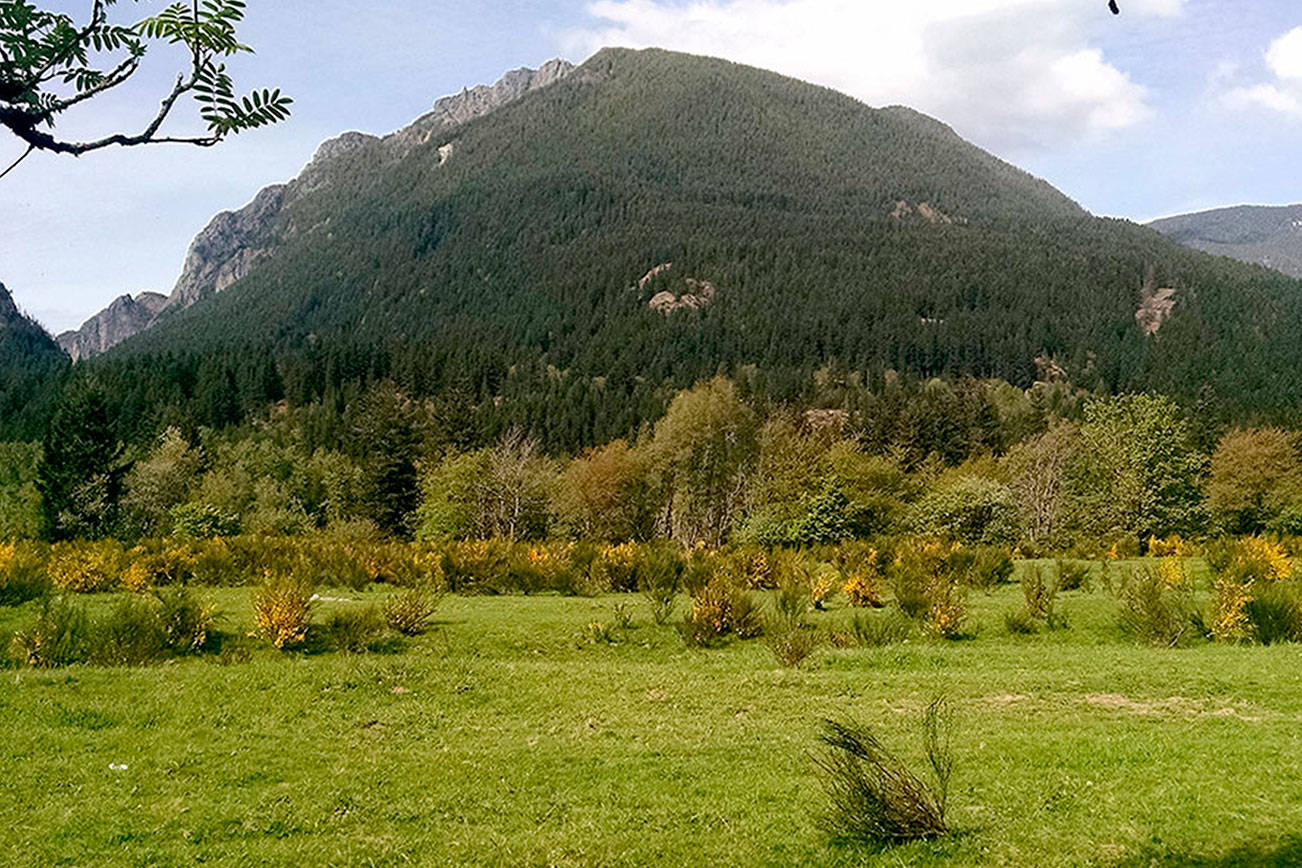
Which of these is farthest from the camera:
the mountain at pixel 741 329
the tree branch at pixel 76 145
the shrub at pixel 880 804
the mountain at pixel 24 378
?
the mountain at pixel 741 329

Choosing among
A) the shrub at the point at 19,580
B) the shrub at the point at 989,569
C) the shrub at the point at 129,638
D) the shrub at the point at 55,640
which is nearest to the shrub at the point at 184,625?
the shrub at the point at 129,638

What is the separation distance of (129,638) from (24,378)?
14781 cm

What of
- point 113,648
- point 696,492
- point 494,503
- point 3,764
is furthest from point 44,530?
point 3,764

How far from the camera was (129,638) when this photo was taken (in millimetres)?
14422

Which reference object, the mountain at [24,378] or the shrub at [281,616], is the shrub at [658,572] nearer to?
the shrub at [281,616]

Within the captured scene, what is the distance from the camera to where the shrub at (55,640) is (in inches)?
525

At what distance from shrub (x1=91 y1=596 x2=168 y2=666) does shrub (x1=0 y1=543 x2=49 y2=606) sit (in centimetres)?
490

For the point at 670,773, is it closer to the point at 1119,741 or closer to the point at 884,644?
the point at 1119,741

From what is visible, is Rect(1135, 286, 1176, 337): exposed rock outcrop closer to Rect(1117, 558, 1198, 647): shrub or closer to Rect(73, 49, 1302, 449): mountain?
Rect(73, 49, 1302, 449): mountain

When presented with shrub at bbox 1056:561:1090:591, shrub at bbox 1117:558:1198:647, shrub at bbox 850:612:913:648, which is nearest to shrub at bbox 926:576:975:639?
shrub at bbox 850:612:913:648

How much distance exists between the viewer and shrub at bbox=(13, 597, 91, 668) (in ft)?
43.7

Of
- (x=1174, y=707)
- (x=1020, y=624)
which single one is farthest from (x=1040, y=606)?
(x=1174, y=707)

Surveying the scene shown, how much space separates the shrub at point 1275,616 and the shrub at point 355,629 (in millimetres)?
17359

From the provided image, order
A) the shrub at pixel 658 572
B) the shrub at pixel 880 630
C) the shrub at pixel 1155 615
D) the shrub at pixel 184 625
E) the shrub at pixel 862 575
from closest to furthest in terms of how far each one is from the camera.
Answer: the shrub at pixel 184 625 < the shrub at pixel 1155 615 < the shrub at pixel 880 630 < the shrub at pixel 862 575 < the shrub at pixel 658 572
